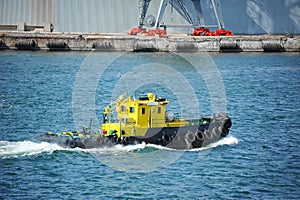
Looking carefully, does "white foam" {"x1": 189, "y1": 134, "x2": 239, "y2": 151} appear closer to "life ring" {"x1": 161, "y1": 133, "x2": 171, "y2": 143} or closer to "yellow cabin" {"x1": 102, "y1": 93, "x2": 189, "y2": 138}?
"life ring" {"x1": 161, "y1": 133, "x2": 171, "y2": 143}

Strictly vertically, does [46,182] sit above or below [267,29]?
below

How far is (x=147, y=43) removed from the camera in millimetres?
76312

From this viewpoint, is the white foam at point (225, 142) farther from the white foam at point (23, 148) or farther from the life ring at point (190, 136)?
the white foam at point (23, 148)

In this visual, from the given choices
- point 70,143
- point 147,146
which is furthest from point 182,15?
point 70,143

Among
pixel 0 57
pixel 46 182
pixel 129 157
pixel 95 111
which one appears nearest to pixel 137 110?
pixel 129 157

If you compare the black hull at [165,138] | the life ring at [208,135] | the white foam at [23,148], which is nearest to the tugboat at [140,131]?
the black hull at [165,138]

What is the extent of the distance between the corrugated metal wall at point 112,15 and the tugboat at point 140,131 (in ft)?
174

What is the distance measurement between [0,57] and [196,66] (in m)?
19.2

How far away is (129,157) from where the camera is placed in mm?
30609

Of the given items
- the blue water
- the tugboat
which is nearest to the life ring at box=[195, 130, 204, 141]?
the tugboat

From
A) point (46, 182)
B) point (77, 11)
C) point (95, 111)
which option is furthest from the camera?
point (77, 11)

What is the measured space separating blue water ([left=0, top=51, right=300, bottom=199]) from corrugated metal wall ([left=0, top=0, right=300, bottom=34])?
914 inches

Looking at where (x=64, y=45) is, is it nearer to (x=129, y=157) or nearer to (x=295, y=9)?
(x=295, y=9)

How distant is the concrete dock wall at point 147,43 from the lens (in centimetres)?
7606
